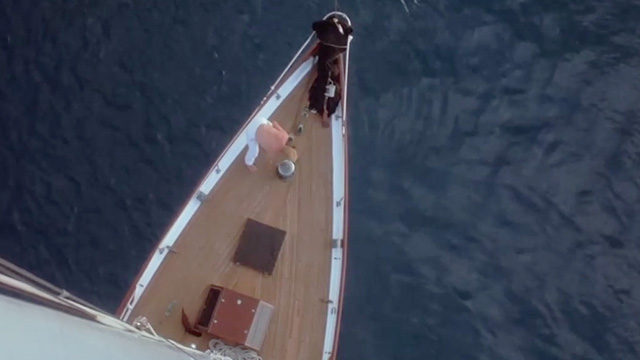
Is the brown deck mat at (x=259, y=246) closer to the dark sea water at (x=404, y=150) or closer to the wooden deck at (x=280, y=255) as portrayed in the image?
the wooden deck at (x=280, y=255)

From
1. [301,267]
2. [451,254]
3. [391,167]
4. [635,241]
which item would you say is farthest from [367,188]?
[635,241]

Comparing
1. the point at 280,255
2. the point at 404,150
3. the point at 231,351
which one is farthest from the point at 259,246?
the point at 404,150

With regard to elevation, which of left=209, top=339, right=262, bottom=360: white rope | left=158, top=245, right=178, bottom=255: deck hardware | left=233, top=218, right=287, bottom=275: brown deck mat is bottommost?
left=209, top=339, right=262, bottom=360: white rope

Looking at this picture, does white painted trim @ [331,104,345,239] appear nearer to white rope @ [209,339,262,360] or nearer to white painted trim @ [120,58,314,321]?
white painted trim @ [120,58,314,321]

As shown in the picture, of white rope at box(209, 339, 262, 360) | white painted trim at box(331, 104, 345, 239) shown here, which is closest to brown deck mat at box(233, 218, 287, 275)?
white painted trim at box(331, 104, 345, 239)

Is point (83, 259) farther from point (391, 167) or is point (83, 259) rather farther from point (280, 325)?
point (391, 167)

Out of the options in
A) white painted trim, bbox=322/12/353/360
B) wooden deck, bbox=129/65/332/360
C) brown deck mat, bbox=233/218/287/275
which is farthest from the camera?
brown deck mat, bbox=233/218/287/275
